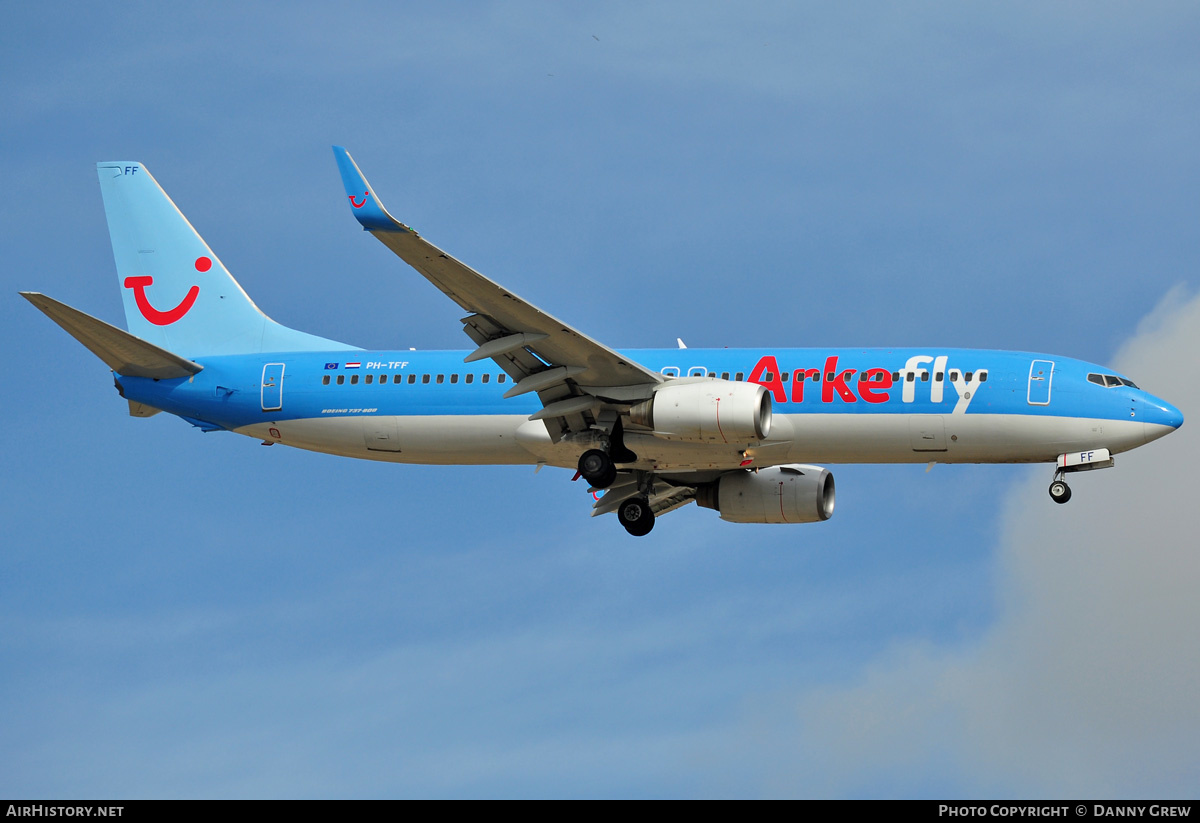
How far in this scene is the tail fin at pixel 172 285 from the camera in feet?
153

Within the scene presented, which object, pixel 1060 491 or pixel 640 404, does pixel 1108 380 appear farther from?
pixel 640 404

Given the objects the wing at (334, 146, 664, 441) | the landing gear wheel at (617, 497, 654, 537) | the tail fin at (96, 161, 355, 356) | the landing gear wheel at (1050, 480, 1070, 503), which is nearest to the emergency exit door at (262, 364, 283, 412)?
the tail fin at (96, 161, 355, 356)

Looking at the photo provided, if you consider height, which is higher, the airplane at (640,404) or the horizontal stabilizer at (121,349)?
the horizontal stabilizer at (121,349)

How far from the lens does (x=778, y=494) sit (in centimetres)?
4466

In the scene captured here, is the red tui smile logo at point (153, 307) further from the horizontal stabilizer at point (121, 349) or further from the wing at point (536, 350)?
the wing at point (536, 350)

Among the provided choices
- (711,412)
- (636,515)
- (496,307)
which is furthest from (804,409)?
(496,307)

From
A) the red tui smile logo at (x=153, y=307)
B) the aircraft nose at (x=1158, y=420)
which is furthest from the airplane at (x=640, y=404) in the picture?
the red tui smile logo at (x=153, y=307)

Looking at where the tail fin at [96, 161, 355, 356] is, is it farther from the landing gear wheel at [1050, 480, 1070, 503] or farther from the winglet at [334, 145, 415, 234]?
the landing gear wheel at [1050, 480, 1070, 503]

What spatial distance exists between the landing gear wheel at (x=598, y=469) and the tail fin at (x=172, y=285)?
32.4 ft

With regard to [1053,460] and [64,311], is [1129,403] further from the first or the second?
[64,311]

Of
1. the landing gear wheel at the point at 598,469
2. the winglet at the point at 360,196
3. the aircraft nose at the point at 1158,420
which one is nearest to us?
the winglet at the point at 360,196

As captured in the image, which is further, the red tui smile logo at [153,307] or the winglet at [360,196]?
the red tui smile logo at [153,307]

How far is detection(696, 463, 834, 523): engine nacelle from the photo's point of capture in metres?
44.6
